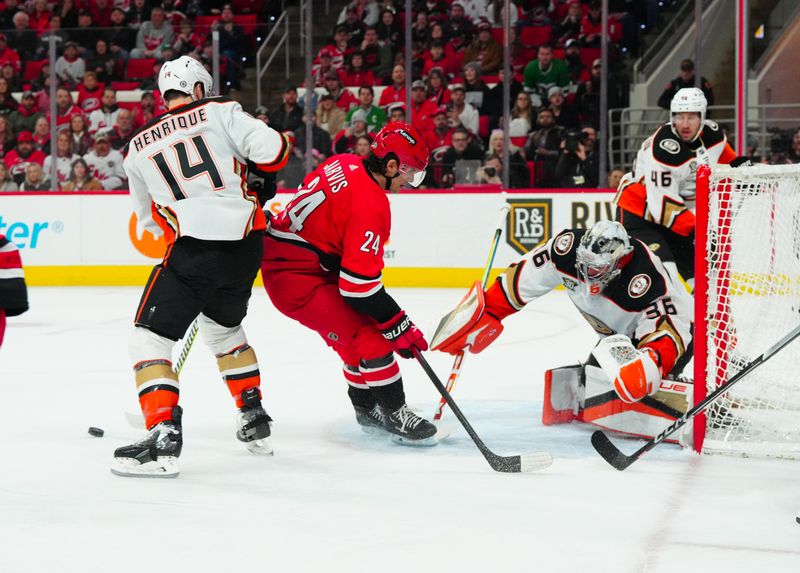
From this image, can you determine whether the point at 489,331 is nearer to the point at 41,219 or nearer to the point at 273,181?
the point at 273,181

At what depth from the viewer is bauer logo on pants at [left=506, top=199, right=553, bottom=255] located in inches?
311

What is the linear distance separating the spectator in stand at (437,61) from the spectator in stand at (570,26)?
0.85 m

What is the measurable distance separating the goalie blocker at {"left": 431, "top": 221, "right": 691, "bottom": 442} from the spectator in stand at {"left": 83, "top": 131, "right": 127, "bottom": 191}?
5.45 m

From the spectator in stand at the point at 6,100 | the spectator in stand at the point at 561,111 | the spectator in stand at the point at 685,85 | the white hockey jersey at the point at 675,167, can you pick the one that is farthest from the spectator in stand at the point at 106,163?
the white hockey jersey at the point at 675,167

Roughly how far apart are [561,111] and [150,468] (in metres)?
5.79

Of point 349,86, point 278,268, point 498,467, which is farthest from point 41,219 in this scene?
point 498,467

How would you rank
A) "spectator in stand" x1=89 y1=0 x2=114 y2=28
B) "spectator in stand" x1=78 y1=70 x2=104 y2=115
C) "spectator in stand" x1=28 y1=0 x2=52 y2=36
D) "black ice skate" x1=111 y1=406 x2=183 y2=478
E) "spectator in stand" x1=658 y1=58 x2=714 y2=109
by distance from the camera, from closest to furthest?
"black ice skate" x1=111 y1=406 x2=183 y2=478 < "spectator in stand" x1=658 y1=58 x2=714 y2=109 < "spectator in stand" x1=78 y1=70 x2=104 y2=115 < "spectator in stand" x1=89 y1=0 x2=114 y2=28 < "spectator in stand" x1=28 y1=0 x2=52 y2=36

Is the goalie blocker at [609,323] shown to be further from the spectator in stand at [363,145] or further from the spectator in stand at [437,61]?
the spectator in stand at [437,61]

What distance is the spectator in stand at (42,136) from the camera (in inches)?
329

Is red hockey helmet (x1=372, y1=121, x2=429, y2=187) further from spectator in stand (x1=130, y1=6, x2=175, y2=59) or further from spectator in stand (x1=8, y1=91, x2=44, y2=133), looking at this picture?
spectator in stand (x1=130, y1=6, x2=175, y2=59)

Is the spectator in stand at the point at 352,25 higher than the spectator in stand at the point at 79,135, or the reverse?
the spectator in stand at the point at 352,25

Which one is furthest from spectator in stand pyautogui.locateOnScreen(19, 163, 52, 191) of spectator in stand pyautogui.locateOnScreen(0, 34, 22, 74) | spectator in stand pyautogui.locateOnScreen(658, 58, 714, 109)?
spectator in stand pyautogui.locateOnScreen(658, 58, 714, 109)

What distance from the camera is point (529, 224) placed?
791 centimetres

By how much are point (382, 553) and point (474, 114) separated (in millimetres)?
6235
